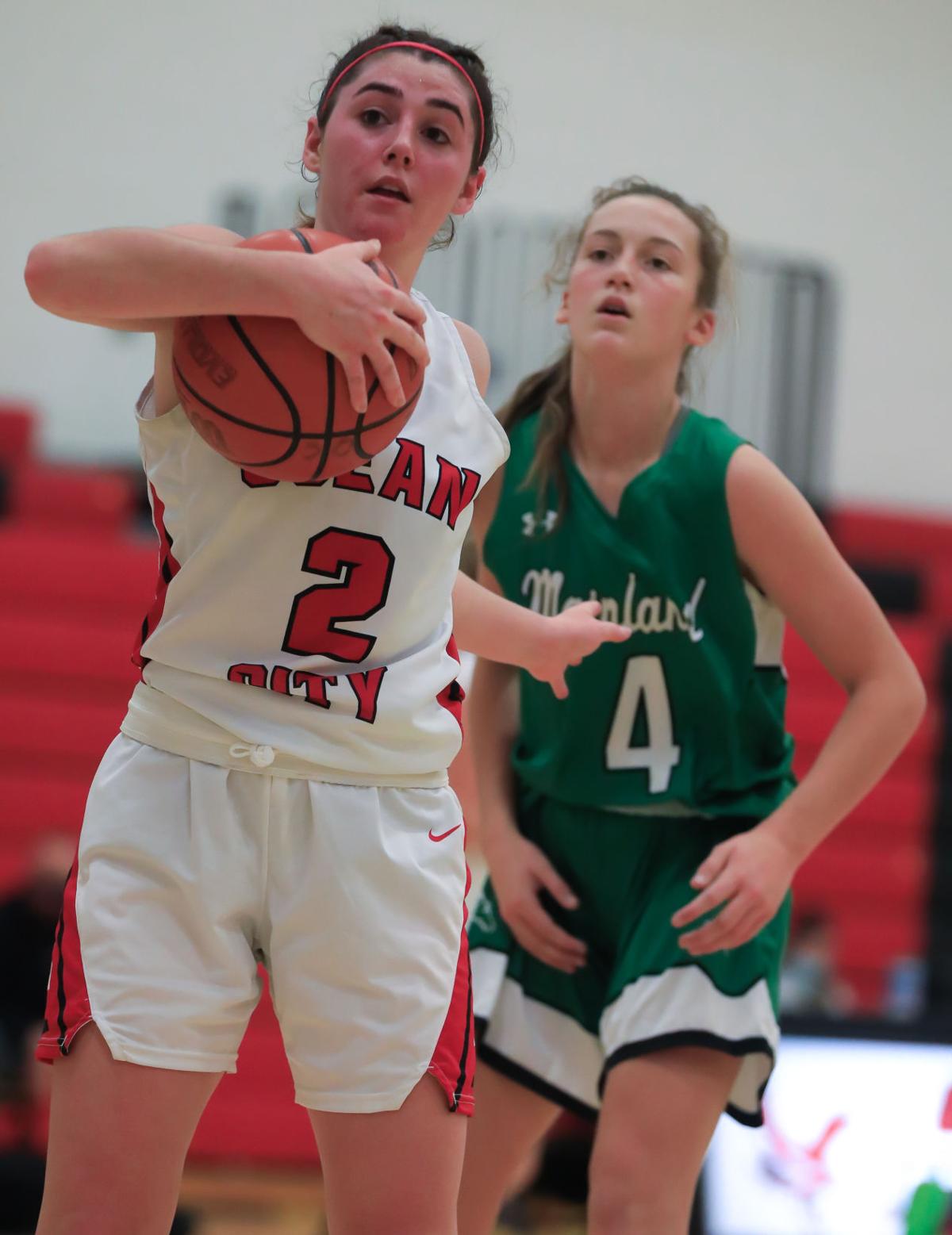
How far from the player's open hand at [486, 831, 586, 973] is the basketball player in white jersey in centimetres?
63

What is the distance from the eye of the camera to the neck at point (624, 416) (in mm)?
2504

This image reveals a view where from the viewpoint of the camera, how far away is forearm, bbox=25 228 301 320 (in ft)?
5.07

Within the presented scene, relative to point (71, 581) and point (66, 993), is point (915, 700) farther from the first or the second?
point (71, 581)

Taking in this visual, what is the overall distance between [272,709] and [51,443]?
808 centimetres

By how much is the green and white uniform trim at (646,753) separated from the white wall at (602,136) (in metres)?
7.44

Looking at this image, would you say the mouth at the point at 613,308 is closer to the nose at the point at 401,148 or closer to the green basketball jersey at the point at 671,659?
the green basketball jersey at the point at 671,659

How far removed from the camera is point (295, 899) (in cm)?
168

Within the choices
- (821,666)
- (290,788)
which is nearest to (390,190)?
(290,788)

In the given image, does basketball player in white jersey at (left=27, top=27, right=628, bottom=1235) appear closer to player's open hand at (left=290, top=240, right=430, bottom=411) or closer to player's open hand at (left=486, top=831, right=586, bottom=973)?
player's open hand at (left=290, top=240, right=430, bottom=411)

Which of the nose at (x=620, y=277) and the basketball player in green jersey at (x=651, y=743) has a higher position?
the nose at (x=620, y=277)

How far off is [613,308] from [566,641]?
64 cm

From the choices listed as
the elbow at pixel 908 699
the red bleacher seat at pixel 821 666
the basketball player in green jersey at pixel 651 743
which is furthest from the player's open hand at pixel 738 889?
the red bleacher seat at pixel 821 666

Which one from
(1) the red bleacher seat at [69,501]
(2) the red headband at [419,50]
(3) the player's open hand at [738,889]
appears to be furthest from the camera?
(1) the red bleacher seat at [69,501]

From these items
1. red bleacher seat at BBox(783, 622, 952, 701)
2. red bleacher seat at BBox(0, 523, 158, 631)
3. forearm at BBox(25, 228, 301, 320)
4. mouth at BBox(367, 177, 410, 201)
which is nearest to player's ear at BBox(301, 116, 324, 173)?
mouth at BBox(367, 177, 410, 201)
